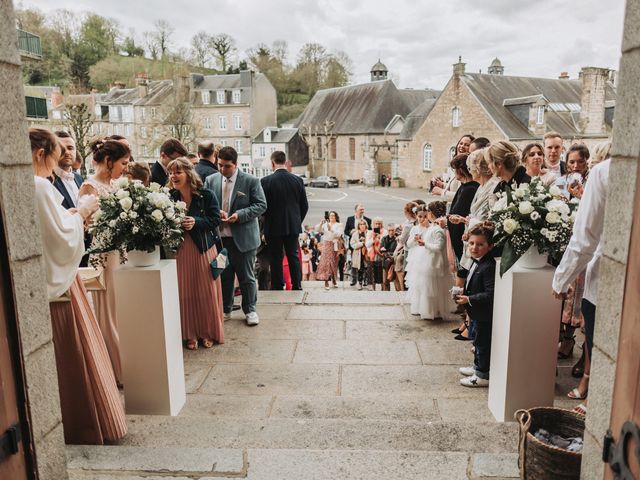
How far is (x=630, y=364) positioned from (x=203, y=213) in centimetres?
390

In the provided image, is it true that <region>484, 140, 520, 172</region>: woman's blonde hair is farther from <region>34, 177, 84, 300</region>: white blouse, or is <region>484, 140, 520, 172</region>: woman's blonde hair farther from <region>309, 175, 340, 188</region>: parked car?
<region>309, 175, 340, 188</region>: parked car

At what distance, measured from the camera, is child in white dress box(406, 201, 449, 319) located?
18.8 ft

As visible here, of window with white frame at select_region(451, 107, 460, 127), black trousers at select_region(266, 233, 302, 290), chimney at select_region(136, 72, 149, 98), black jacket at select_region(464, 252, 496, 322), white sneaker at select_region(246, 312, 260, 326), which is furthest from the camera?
chimney at select_region(136, 72, 149, 98)

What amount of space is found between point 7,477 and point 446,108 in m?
38.7

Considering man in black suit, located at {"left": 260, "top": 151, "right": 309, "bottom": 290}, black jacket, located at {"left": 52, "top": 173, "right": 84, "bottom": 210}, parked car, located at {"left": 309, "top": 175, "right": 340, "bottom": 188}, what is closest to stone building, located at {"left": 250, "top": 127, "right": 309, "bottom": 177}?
parked car, located at {"left": 309, "top": 175, "right": 340, "bottom": 188}

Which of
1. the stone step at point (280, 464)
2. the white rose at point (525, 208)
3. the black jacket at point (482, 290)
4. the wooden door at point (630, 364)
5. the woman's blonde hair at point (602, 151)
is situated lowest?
the stone step at point (280, 464)

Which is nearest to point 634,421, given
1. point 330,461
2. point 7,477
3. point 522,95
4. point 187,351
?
point 330,461

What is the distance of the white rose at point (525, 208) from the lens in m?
3.26

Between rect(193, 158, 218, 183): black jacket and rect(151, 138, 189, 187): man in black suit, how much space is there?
30 centimetres

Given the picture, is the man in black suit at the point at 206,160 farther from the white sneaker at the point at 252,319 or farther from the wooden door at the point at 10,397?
the wooden door at the point at 10,397

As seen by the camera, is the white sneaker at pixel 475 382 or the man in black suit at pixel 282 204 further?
the man in black suit at pixel 282 204

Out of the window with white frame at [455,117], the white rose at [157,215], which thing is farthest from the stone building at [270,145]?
the white rose at [157,215]

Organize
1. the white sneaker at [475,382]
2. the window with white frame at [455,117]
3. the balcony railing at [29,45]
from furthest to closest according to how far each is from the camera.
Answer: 1. the window with white frame at [455,117]
2. the balcony railing at [29,45]
3. the white sneaker at [475,382]

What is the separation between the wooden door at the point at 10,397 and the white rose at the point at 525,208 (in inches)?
112
